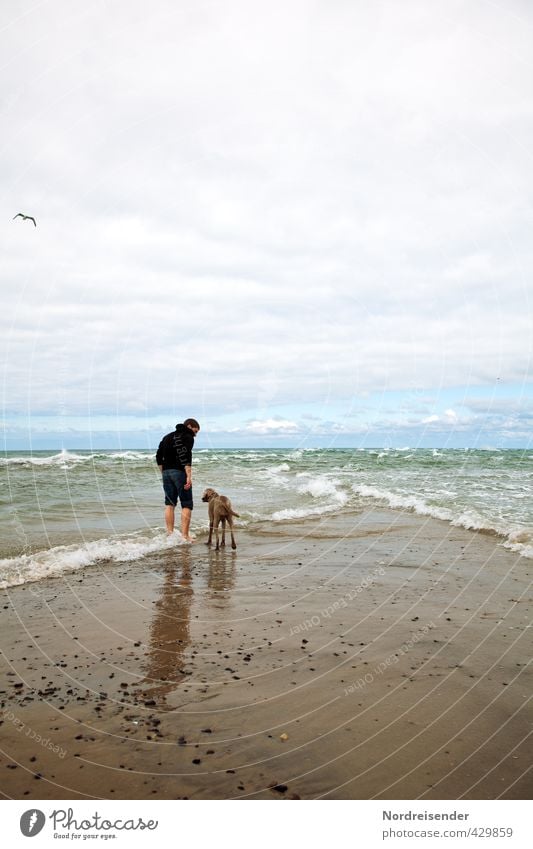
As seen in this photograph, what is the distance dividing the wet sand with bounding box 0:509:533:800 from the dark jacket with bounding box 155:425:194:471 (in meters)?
3.40

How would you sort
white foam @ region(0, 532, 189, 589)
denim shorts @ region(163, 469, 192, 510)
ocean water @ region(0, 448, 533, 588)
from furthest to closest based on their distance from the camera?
denim shorts @ region(163, 469, 192, 510) → ocean water @ region(0, 448, 533, 588) → white foam @ region(0, 532, 189, 589)

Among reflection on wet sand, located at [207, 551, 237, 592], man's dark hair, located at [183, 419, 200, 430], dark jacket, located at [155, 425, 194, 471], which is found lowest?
reflection on wet sand, located at [207, 551, 237, 592]

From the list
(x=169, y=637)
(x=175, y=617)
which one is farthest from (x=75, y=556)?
(x=169, y=637)

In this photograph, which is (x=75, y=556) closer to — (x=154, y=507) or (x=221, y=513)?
(x=221, y=513)

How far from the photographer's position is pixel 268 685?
542 cm

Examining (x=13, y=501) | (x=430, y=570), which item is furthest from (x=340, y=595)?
(x=13, y=501)

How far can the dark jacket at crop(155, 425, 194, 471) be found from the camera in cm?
1306

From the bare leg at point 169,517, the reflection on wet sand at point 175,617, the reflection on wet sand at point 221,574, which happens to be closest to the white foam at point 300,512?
the bare leg at point 169,517

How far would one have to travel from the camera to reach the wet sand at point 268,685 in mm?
3908

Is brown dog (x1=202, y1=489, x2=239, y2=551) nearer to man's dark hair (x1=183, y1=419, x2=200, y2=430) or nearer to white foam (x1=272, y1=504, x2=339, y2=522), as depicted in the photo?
man's dark hair (x1=183, y1=419, x2=200, y2=430)

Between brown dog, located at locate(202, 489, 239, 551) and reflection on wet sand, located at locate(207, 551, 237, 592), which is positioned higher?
A: brown dog, located at locate(202, 489, 239, 551)

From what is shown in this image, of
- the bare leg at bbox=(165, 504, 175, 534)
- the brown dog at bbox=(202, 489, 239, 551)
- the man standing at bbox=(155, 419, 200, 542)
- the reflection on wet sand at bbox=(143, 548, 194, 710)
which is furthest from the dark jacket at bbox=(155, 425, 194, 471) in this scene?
the reflection on wet sand at bbox=(143, 548, 194, 710)

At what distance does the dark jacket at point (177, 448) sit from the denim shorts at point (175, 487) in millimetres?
145
